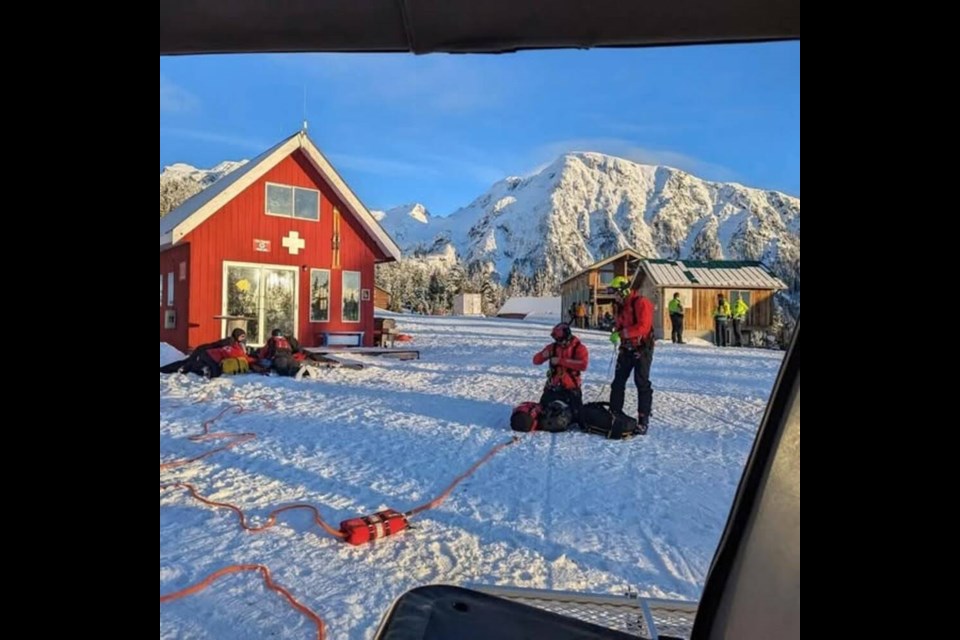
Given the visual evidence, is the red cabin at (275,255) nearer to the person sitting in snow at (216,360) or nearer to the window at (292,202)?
the window at (292,202)

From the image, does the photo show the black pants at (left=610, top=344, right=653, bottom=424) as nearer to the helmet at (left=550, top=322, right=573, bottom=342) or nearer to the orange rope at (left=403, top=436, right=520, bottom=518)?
the helmet at (left=550, top=322, right=573, bottom=342)

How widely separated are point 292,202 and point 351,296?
2.51 m

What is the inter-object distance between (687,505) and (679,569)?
0.91 m

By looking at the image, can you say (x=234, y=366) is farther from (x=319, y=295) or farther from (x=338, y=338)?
(x=319, y=295)

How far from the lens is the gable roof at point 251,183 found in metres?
10.7

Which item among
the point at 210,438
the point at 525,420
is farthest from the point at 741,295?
the point at 210,438

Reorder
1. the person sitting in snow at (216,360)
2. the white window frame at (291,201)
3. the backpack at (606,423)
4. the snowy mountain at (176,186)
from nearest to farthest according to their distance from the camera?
the snowy mountain at (176,186), the backpack at (606,423), the person sitting in snow at (216,360), the white window frame at (291,201)

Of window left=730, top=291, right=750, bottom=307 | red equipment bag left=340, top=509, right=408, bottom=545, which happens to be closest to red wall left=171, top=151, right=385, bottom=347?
red equipment bag left=340, top=509, right=408, bottom=545

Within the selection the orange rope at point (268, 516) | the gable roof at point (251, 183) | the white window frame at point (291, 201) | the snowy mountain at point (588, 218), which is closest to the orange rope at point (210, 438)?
the orange rope at point (268, 516)

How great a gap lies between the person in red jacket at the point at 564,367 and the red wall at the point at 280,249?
7.86 m
